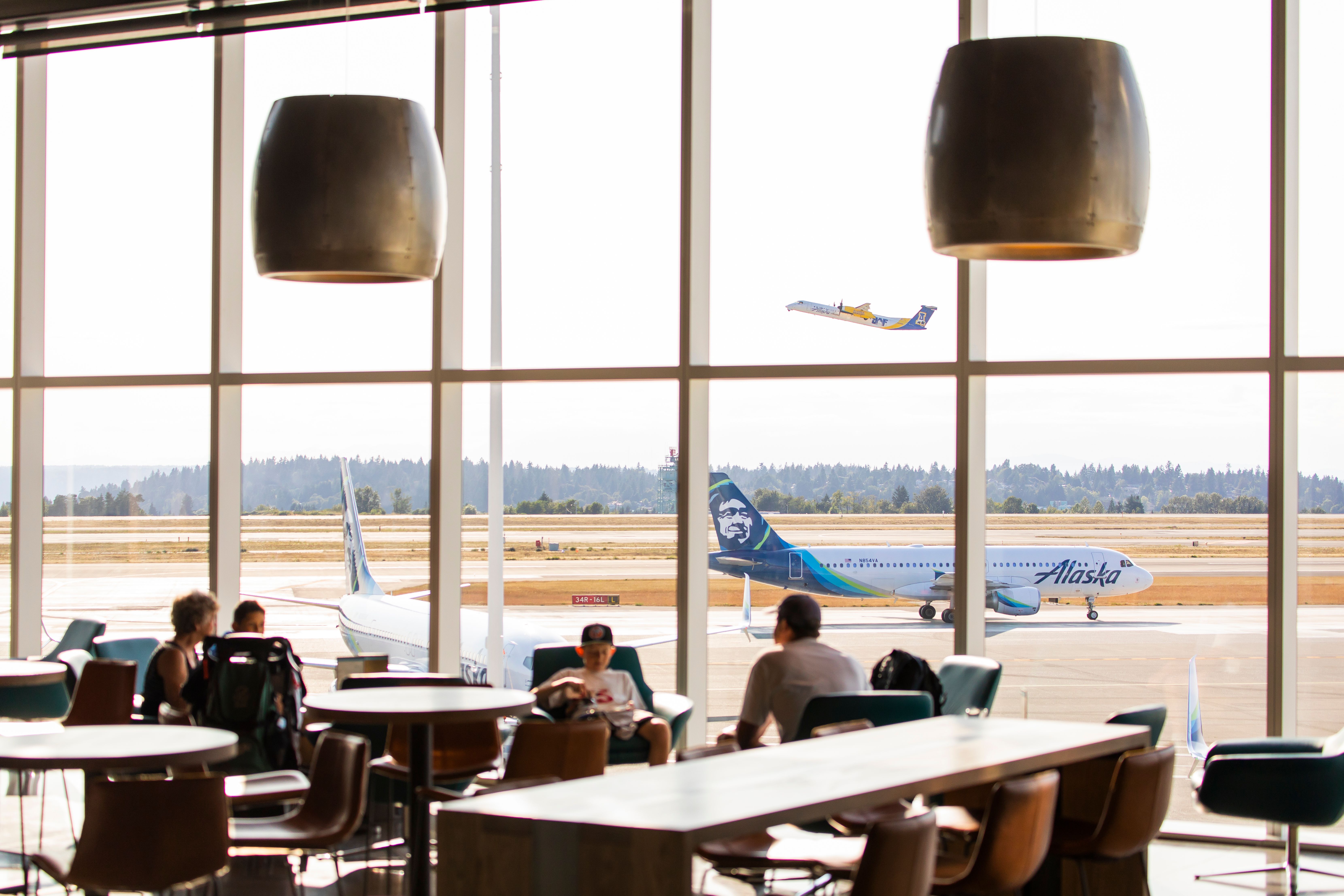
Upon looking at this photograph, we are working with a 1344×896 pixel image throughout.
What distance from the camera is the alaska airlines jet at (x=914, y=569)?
131 feet

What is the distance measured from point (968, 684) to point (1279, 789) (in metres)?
1.09

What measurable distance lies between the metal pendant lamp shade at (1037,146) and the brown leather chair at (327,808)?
84.3 inches

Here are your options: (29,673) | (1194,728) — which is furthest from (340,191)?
(1194,728)

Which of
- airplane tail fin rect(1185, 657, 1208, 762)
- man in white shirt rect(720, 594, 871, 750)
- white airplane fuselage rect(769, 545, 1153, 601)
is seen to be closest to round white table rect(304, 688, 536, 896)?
man in white shirt rect(720, 594, 871, 750)

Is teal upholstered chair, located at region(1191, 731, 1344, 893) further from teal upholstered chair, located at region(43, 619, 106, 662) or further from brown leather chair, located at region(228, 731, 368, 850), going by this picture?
teal upholstered chair, located at region(43, 619, 106, 662)

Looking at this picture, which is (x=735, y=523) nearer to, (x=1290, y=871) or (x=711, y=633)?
(x=711, y=633)

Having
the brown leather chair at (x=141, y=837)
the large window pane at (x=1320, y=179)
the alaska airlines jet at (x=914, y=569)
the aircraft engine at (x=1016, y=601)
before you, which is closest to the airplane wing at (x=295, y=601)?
the brown leather chair at (x=141, y=837)

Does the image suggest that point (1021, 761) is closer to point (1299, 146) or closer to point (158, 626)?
point (1299, 146)

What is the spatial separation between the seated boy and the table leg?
612mm

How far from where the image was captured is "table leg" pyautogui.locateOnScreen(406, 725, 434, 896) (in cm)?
391

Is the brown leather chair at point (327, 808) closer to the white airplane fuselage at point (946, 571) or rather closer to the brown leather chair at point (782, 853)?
the brown leather chair at point (782, 853)

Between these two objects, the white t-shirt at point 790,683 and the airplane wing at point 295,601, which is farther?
the airplane wing at point 295,601

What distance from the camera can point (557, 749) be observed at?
369 centimetres

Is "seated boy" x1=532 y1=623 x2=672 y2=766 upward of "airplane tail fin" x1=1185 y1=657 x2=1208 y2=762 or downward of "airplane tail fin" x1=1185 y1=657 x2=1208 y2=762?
upward
